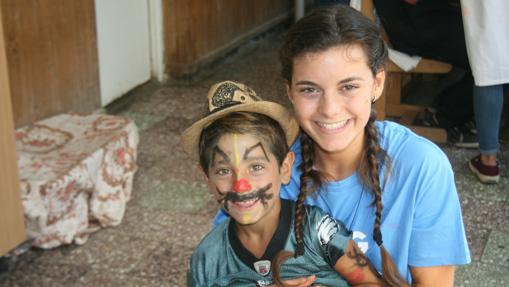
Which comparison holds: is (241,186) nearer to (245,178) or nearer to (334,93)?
(245,178)

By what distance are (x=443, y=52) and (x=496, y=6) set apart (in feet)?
1.66

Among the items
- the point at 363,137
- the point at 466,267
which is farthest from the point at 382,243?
the point at 466,267

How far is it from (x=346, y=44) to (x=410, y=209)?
1.45 ft

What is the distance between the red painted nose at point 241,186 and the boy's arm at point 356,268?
0.29 meters

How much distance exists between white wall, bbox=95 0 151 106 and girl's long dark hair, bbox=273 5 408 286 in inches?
127

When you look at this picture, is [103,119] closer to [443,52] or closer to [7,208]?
[7,208]

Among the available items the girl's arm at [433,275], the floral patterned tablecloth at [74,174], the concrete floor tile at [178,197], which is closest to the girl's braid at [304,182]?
the girl's arm at [433,275]

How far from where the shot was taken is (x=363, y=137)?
2.07 metres

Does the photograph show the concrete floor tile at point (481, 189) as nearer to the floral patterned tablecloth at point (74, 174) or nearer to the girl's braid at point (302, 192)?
the floral patterned tablecloth at point (74, 174)

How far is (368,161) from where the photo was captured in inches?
79.2

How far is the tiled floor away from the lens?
11.3 feet

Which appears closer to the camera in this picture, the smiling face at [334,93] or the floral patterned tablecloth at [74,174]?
the smiling face at [334,93]

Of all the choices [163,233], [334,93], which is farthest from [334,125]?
[163,233]

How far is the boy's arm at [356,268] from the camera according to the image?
1922 mm
